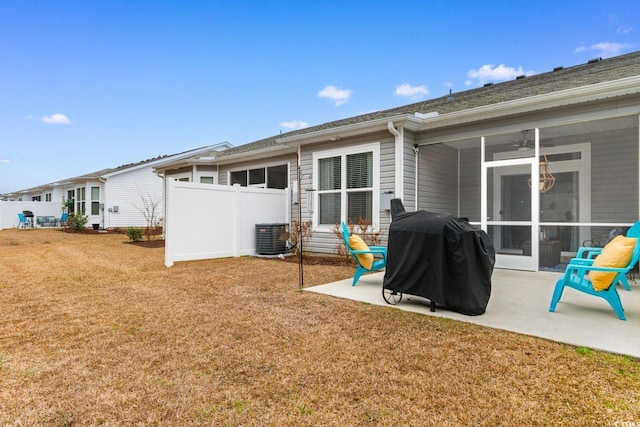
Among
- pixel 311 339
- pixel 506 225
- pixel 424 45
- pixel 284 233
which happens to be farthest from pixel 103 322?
pixel 424 45

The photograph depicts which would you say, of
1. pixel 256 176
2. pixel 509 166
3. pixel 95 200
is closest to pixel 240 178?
pixel 256 176

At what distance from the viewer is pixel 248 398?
7.19 ft

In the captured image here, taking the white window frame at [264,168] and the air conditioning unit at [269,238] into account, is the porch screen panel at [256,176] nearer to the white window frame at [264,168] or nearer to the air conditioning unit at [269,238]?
the white window frame at [264,168]

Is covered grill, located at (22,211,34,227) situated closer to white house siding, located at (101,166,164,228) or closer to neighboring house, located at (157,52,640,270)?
white house siding, located at (101,166,164,228)

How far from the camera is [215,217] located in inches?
338

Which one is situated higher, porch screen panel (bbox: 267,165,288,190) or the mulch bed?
porch screen panel (bbox: 267,165,288,190)

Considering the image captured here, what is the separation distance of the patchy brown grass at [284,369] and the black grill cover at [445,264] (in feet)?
1.22

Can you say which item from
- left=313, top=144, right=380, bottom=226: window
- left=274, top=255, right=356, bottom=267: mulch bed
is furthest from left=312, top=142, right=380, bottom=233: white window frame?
left=274, top=255, right=356, bottom=267: mulch bed

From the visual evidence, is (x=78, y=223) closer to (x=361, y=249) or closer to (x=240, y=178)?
(x=240, y=178)

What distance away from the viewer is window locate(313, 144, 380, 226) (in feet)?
26.6

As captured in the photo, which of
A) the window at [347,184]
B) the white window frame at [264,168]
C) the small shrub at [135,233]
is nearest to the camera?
the window at [347,184]

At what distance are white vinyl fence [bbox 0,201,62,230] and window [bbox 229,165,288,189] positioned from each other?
2135cm

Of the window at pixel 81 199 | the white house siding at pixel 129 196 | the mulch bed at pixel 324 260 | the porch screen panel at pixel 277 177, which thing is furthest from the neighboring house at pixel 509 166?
the window at pixel 81 199

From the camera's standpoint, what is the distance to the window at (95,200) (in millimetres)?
21109
